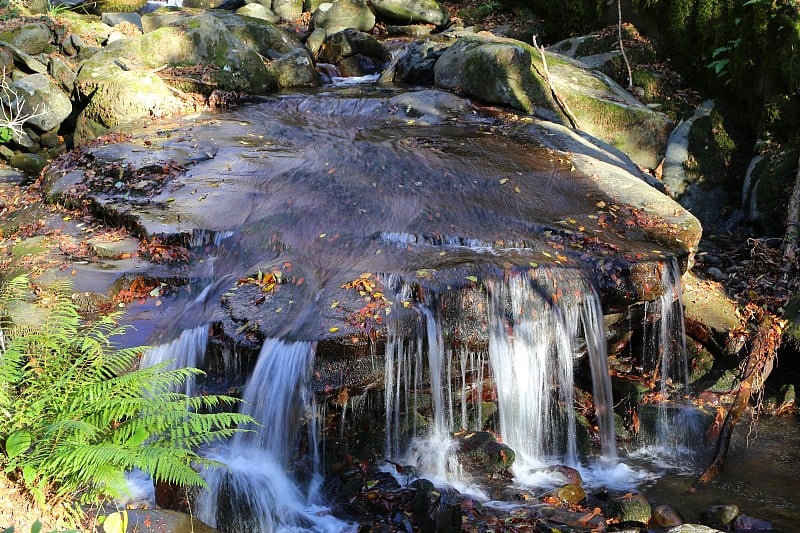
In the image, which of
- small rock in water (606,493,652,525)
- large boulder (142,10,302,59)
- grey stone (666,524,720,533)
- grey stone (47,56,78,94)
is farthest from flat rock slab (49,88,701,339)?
grey stone (47,56,78,94)

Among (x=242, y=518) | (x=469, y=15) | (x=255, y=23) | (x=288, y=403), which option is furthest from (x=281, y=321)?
(x=469, y=15)

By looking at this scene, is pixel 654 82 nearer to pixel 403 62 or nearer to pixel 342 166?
pixel 403 62

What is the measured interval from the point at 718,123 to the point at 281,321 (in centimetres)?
881

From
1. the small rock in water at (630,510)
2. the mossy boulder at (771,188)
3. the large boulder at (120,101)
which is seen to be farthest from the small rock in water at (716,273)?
the large boulder at (120,101)

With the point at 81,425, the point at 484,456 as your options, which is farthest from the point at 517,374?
the point at 81,425

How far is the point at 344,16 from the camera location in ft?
61.5

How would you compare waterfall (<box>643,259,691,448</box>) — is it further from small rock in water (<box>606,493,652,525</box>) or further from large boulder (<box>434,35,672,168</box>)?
large boulder (<box>434,35,672,168</box>)

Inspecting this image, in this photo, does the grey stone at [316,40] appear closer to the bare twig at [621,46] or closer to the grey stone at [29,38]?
the grey stone at [29,38]

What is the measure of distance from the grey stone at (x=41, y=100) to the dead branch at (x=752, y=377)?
12.6m

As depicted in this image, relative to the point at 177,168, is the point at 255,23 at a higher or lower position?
higher

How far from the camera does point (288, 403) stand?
6402 millimetres

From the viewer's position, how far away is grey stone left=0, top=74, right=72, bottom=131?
13383 mm

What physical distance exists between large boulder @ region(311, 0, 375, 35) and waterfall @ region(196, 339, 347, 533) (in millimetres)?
13871

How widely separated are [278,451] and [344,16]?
1491cm
